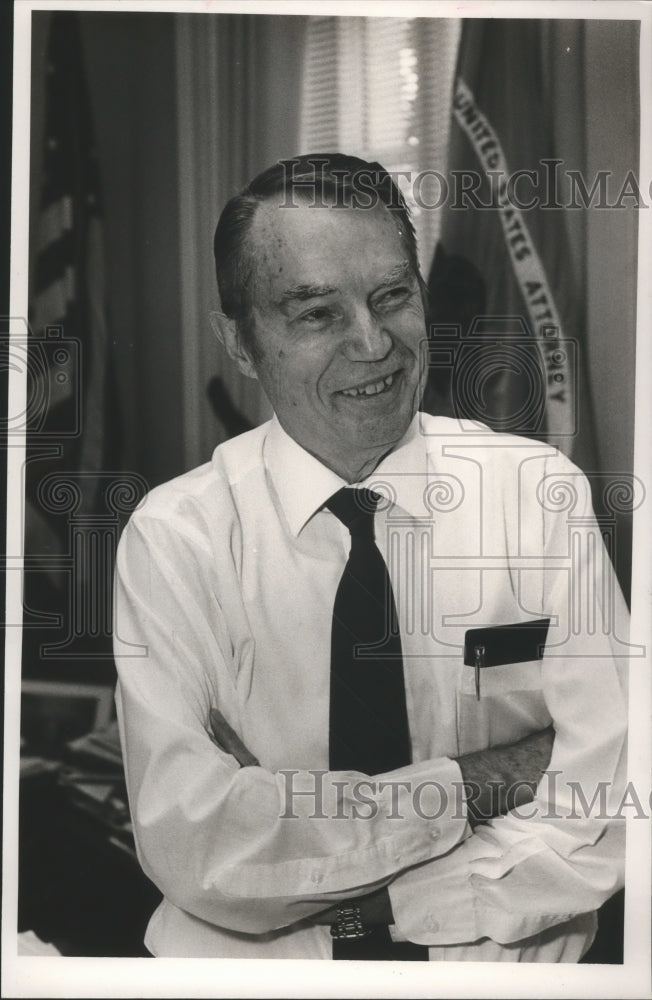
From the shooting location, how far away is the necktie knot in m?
1.85

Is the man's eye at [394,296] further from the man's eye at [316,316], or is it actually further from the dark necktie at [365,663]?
the dark necktie at [365,663]

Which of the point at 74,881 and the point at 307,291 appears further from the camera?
the point at 74,881

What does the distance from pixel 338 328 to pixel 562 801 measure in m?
0.87

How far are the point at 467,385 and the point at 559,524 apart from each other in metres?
0.28

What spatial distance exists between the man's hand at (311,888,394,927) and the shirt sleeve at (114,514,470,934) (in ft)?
0.07

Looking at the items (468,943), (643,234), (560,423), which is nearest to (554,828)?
(468,943)

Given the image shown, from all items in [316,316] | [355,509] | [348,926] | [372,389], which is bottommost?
[348,926]

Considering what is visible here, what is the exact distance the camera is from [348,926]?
1.85 meters

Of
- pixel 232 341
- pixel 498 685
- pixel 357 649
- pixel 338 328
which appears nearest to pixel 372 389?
pixel 338 328

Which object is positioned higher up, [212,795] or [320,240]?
[320,240]

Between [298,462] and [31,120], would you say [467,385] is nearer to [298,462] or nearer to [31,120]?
[298,462]

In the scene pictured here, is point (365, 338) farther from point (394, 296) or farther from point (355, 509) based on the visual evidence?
point (355, 509)

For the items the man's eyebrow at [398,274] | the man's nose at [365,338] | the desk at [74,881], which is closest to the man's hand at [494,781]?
the desk at [74,881]

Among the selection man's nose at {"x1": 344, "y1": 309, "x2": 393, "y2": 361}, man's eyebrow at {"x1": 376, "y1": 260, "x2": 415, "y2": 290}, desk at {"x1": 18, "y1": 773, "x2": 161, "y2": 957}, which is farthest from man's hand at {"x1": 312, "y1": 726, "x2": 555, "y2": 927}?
man's eyebrow at {"x1": 376, "y1": 260, "x2": 415, "y2": 290}
